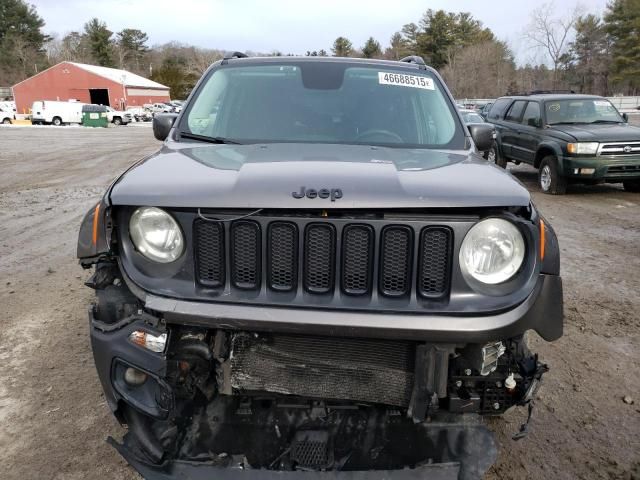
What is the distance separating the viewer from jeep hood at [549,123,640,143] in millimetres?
9641

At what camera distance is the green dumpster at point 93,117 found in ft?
122

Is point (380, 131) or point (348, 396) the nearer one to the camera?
point (348, 396)

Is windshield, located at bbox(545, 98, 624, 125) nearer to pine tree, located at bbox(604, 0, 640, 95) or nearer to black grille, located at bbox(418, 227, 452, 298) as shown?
black grille, located at bbox(418, 227, 452, 298)

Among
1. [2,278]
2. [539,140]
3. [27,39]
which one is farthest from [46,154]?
[27,39]

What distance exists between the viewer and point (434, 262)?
2.10 m

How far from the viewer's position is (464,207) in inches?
81.0

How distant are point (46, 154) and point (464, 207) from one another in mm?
17922

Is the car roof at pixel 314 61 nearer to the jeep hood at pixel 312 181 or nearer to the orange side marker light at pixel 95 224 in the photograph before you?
the jeep hood at pixel 312 181

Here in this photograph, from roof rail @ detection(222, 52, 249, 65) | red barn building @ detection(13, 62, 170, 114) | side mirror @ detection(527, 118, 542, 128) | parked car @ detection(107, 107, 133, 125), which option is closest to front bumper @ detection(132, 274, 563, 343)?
roof rail @ detection(222, 52, 249, 65)

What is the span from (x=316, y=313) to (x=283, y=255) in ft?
0.86

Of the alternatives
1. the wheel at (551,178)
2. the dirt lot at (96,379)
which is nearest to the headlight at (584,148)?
the wheel at (551,178)

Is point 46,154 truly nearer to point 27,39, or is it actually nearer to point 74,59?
point 27,39

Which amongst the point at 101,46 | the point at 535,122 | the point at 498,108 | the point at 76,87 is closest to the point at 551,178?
the point at 535,122

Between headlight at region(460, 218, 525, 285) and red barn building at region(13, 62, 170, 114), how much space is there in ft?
200
